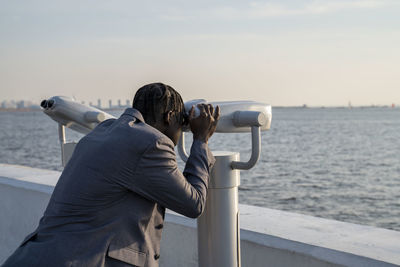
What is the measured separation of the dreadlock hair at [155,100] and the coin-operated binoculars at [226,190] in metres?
0.20

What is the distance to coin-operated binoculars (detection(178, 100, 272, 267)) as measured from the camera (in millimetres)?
1792

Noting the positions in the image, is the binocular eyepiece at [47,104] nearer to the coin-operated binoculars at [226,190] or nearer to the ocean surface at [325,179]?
the coin-operated binoculars at [226,190]

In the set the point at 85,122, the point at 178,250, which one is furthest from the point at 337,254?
the point at 85,122

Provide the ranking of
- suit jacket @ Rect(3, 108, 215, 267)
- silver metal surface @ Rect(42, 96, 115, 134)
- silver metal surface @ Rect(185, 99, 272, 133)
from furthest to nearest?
silver metal surface @ Rect(42, 96, 115, 134)
silver metal surface @ Rect(185, 99, 272, 133)
suit jacket @ Rect(3, 108, 215, 267)

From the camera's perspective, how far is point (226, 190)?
183 centimetres

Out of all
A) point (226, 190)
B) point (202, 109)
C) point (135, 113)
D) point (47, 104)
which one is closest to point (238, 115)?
point (202, 109)

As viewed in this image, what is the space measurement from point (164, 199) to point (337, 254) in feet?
2.28

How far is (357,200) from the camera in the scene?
17938mm

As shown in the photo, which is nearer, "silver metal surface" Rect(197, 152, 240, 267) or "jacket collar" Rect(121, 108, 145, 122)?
"jacket collar" Rect(121, 108, 145, 122)

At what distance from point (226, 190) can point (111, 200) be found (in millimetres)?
498

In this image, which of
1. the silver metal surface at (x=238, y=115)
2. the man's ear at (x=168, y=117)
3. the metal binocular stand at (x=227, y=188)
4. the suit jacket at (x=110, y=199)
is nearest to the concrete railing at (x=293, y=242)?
the metal binocular stand at (x=227, y=188)

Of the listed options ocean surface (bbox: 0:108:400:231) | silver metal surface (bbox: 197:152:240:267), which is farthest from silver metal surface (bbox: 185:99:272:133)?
ocean surface (bbox: 0:108:400:231)

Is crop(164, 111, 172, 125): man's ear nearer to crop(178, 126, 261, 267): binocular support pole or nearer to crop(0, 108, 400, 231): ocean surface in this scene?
crop(178, 126, 261, 267): binocular support pole

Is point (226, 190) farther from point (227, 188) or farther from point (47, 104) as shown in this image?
point (47, 104)
